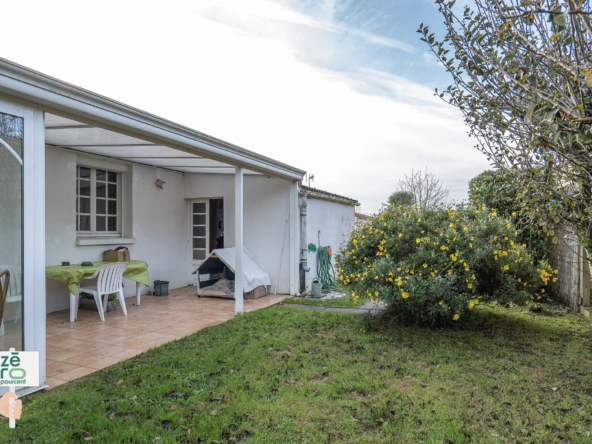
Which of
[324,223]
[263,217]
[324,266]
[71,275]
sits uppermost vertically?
[263,217]

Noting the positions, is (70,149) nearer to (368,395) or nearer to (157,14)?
(157,14)

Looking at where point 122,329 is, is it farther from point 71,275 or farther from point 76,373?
point 76,373

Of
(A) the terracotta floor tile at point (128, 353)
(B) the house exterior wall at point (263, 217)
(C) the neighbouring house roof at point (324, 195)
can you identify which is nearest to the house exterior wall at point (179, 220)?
(B) the house exterior wall at point (263, 217)

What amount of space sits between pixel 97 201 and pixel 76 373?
472 centimetres

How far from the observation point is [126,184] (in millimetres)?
8422

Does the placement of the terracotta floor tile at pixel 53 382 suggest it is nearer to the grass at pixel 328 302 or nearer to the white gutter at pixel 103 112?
the white gutter at pixel 103 112

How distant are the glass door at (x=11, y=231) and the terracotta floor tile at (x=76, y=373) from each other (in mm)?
710

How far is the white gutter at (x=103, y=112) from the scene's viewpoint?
3.25 metres

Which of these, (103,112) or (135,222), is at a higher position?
(103,112)

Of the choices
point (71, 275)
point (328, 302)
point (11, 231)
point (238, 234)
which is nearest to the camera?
point (11, 231)

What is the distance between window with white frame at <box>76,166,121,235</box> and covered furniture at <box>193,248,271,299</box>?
212 cm
